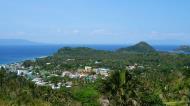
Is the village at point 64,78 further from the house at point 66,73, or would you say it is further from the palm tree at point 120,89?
the palm tree at point 120,89

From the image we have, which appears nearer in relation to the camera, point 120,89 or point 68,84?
point 120,89

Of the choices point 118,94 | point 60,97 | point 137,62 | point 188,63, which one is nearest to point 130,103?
point 118,94

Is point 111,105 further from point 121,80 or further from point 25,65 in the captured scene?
point 25,65

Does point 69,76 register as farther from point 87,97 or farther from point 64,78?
point 87,97

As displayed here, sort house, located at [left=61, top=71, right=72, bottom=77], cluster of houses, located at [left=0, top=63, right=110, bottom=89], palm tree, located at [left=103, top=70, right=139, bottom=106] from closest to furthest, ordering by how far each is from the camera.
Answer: palm tree, located at [left=103, top=70, right=139, bottom=106]
cluster of houses, located at [left=0, top=63, right=110, bottom=89]
house, located at [left=61, top=71, right=72, bottom=77]

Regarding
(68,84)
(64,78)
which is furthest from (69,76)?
(68,84)

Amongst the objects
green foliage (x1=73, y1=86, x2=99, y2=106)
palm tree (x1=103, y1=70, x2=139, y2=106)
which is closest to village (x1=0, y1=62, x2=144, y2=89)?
green foliage (x1=73, y1=86, x2=99, y2=106)

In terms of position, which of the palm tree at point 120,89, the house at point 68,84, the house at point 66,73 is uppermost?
the palm tree at point 120,89

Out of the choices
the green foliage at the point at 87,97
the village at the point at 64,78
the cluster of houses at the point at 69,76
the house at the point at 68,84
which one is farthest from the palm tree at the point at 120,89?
the cluster of houses at the point at 69,76

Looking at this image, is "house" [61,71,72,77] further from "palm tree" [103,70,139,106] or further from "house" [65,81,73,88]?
"palm tree" [103,70,139,106]

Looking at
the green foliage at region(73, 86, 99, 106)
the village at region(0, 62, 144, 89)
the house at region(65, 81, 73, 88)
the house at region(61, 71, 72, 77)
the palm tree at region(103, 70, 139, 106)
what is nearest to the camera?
the palm tree at region(103, 70, 139, 106)

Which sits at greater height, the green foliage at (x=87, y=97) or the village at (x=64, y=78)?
the green foliage at (x=87, y=97)

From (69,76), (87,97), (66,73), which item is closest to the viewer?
(87,97)
